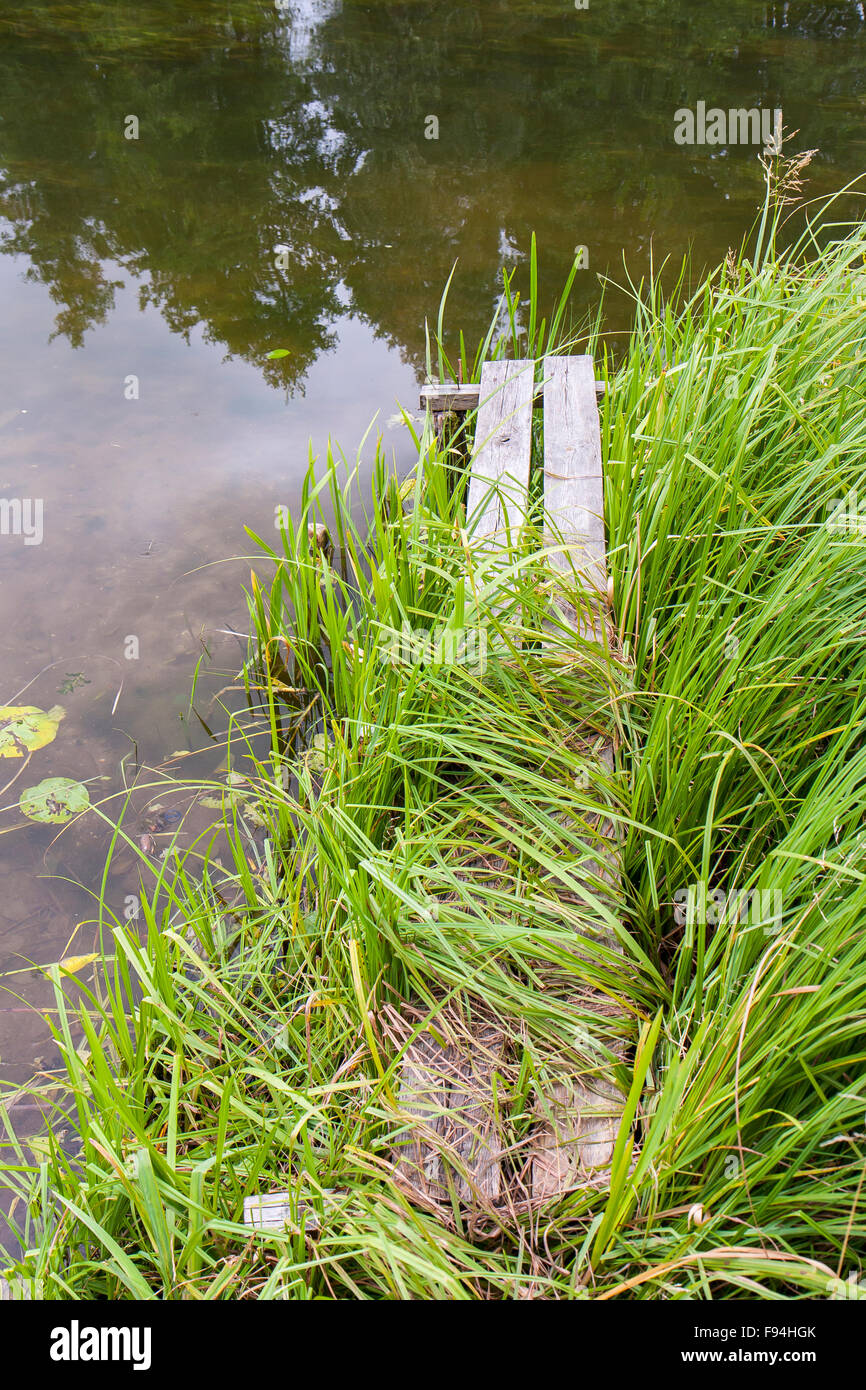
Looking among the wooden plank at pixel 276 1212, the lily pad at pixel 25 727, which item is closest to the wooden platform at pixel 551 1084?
the wooden plank at pixel 276 1212

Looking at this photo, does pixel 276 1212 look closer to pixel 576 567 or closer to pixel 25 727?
pixel 576 567

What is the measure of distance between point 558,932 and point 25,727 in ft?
6.21

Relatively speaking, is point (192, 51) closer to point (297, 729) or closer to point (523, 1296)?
point (297, 729)

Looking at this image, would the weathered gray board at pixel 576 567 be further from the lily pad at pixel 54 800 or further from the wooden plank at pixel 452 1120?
the lily pad at pixel 54 800

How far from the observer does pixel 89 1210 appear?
1.44 m

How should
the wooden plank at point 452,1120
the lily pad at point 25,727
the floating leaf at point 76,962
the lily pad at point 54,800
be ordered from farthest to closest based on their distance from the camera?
the lily pad at point 25,727
the lily pad at point 54,800
the floating leaf at point 76,962
the wooden plank at point 452,1120

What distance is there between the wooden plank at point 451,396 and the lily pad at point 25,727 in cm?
176

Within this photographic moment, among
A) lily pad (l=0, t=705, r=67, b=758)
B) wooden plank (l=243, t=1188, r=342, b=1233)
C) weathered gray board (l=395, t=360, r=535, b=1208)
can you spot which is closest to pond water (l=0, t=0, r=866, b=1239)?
lily pad (l=0, t=705, r=67, b=758)

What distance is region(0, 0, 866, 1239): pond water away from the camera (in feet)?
9.56

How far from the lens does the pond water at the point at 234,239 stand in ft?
9.56

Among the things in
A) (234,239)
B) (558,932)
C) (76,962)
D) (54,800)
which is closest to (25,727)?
(54,800)

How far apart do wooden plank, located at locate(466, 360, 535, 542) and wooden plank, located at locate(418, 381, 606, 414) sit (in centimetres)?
6

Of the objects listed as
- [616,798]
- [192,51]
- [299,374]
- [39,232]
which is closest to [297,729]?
[616,798]

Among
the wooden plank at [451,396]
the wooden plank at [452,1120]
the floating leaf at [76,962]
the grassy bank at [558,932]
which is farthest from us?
the wooden plank at [451,396]
